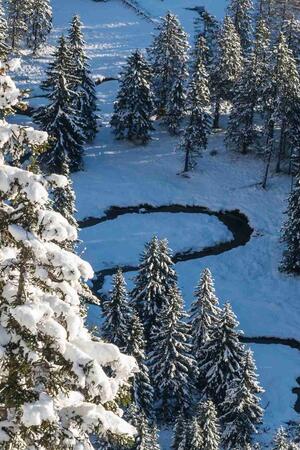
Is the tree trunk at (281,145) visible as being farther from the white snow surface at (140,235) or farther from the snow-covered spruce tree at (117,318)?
the snow-covered spruce tree at (117,318)

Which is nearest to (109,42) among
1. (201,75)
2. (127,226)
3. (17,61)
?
(201,75)

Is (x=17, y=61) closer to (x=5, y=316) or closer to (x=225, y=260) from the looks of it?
(x=5, y=316)

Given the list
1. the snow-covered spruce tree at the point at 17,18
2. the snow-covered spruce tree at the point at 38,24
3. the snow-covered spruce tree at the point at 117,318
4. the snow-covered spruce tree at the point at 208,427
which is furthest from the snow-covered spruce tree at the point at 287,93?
the snow-covered spruce tree at the point at 208,427

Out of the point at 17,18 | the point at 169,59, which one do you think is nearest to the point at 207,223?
the point at 169,59

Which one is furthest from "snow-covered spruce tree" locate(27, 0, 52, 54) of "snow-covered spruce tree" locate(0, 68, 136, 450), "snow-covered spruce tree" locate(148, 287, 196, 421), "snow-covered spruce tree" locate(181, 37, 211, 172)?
"snow-covered spruce tree" locate(0, 68, 136, 450)

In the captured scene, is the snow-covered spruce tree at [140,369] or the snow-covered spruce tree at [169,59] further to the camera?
the snow-covered spruce tree at [169,59]

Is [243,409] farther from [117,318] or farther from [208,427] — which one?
[117,318]
